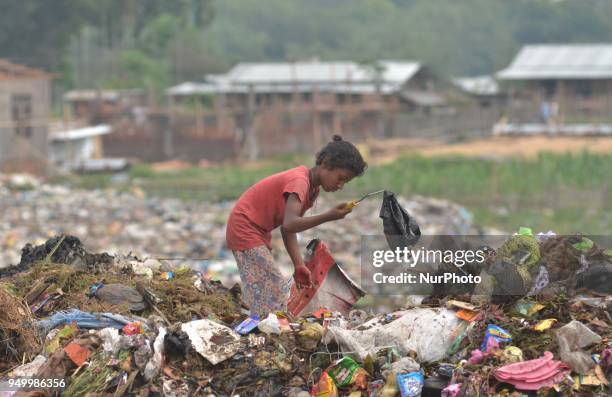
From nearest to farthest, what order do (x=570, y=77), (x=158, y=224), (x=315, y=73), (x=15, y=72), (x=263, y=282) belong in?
(x=263, y=282) < (x=158, y=224) < (x=15, y=72) < (x=315, y=73) < (x=570, y=77)

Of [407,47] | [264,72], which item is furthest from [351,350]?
[407,47]

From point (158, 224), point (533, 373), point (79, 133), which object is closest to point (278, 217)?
point (533, 373)

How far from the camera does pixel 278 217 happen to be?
5004mm

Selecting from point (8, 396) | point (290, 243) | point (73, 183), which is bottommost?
point (73, 183)

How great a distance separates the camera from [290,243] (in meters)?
4.94

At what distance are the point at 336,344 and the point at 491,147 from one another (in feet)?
80.9

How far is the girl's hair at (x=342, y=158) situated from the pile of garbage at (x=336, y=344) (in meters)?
0.69

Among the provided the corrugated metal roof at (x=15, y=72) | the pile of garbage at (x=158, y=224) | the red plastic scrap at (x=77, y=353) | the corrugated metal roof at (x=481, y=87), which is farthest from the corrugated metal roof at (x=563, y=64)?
the red plastic scrap at (x=77, y=353)

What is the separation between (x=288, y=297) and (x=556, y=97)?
3211 cm

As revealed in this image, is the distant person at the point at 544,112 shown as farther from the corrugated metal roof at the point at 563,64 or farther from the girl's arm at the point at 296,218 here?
the girl's arm at the point at 296,218

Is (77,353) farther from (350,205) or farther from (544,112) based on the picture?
(544,112)

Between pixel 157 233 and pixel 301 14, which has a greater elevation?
pixel 301 14

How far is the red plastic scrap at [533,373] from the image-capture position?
4.12m

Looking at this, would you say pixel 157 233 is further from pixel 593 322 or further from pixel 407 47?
pixel 407 47
